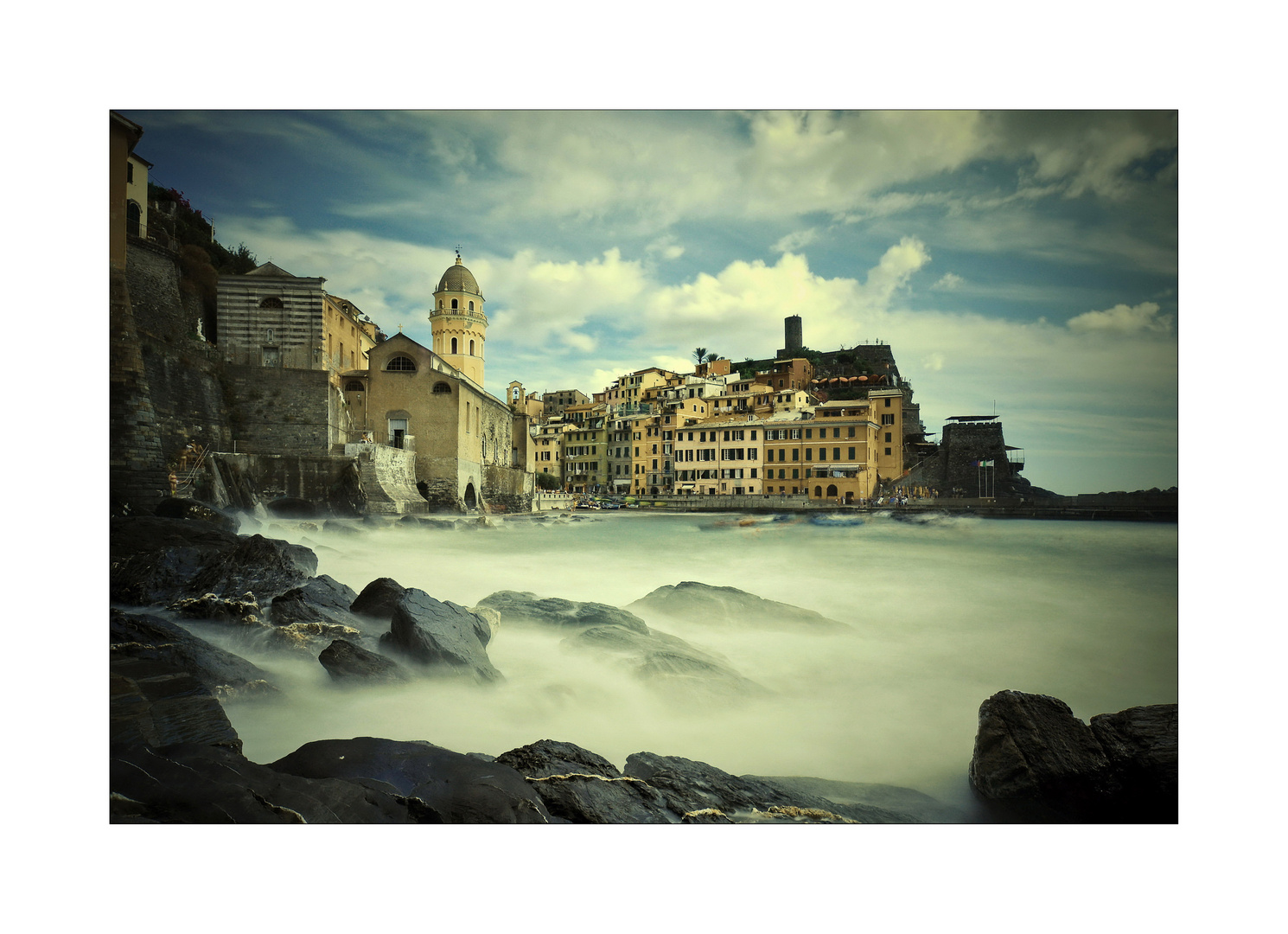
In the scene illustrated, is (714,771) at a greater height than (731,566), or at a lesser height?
lesser

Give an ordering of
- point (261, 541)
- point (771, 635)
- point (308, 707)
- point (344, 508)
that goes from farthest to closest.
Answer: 1. point (344, 508)
2. point (261, 541)
3. point (771, 635)
4. point (308, 707)

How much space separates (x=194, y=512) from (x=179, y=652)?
0.83 meters

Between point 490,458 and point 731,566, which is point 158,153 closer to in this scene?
point 490,458

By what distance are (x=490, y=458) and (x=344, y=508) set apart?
1.07 m

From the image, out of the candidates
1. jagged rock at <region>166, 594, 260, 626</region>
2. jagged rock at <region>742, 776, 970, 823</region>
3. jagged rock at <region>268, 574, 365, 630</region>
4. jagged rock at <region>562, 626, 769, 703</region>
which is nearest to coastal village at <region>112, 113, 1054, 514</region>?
jagged rock at <region>268, 574, 365, 630</region>

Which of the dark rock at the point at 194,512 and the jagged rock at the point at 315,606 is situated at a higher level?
the dark rock at the point at 194,512

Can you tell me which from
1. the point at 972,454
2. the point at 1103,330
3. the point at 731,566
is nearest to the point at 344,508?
the point at 731,566

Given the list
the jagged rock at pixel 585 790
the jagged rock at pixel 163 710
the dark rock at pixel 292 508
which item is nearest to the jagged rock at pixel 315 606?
the jagged rock at pixel 163 710

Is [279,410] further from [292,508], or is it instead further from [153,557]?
[153,557]

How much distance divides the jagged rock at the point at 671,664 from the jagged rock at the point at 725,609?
0.16 m

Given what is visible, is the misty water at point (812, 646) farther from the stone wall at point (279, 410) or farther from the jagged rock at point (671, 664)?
the stone wall at point (279, 410)

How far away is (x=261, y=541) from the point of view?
→ 311cm

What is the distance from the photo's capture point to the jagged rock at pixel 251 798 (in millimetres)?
2145

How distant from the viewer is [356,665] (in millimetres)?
2709
